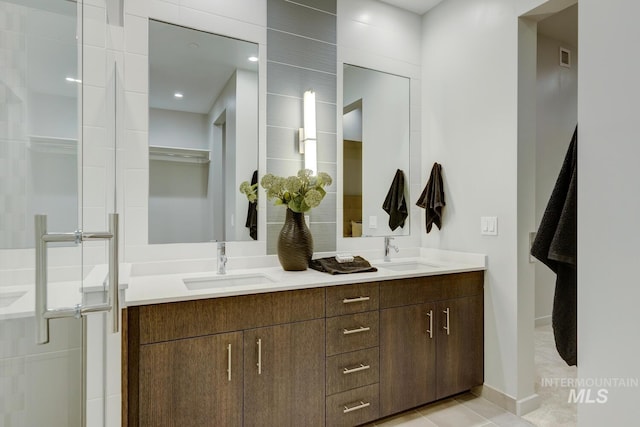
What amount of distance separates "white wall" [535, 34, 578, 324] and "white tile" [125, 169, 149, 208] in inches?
141

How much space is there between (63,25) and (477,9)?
96.6 inches

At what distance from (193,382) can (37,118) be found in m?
1.15

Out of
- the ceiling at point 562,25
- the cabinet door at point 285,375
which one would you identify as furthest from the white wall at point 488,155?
the cabinet door at point 285,375

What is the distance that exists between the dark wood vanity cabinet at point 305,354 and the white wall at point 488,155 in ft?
0.55

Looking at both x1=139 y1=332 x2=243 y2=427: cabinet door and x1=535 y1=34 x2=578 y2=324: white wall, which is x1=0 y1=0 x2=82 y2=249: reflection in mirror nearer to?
x1=139 y1=332 x2=243 y2=427: cabinet door

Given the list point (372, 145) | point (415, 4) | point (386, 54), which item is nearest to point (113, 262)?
point (372, 145)

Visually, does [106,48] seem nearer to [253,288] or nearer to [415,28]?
[253,288]

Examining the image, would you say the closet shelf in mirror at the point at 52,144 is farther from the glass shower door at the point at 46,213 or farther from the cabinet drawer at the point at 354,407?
the cabinet drawer at the point at 354,407

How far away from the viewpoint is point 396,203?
276cm

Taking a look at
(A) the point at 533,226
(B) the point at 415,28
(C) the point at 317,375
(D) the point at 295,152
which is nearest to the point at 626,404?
(C) the point at 317,375

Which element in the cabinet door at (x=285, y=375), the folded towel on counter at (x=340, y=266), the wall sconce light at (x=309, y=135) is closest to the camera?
the cabinet door at (x=285, y=375)

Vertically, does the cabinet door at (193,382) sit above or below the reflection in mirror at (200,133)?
below

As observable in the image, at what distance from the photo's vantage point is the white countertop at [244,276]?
4.88ft

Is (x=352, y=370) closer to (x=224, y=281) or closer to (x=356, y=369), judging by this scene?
(x=356, y=369)
